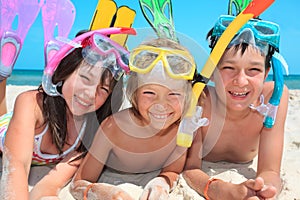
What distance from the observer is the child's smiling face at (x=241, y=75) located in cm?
248

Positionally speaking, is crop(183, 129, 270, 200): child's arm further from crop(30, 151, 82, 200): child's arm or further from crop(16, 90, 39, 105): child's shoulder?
crop(16, 90, 39, 105): child's shoulder

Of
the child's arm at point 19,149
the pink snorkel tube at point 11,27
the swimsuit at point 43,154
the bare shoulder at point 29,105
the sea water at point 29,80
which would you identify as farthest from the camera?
the sea water at point 29,80

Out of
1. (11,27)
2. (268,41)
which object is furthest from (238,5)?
(11,27)

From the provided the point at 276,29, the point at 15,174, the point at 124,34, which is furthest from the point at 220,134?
the point at 15,174

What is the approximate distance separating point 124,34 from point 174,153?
0.93 meters

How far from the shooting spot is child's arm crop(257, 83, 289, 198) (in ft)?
8.11

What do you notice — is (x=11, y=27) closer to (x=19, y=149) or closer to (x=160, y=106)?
(x=19, y=149)

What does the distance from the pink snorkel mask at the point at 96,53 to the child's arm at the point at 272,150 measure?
1.13 m

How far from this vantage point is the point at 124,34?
8.52 ft

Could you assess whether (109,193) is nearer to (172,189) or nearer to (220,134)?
(172,189)

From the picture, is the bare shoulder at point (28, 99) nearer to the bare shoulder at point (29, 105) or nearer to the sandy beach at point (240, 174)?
the bare shoulder at point (29, 105)

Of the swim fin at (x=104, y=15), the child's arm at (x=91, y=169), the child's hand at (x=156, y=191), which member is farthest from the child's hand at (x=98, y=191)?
the swim fin at (x=104, y=15)

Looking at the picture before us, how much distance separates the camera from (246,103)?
261 centimetres

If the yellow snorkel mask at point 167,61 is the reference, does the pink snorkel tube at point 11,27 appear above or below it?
below
